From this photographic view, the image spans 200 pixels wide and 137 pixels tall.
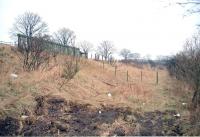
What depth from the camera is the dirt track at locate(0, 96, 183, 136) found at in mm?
11922

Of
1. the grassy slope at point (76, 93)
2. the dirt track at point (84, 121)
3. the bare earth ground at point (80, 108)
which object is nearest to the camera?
the dirt track at point (84, 121)

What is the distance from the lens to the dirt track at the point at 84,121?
1192cm

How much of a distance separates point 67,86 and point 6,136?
24.0ft

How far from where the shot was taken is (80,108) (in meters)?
15.0

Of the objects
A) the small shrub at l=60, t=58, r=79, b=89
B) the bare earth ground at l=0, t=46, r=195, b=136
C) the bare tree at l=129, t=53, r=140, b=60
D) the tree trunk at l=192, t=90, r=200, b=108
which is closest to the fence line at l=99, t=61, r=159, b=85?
the small shrub at l=60, t=58, r=79, b=89

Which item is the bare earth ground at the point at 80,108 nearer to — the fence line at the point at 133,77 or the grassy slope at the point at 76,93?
the grassy slope at the point at 76,93

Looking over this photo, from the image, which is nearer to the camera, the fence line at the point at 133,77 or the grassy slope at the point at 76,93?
the grassy slope at the point at 76,93

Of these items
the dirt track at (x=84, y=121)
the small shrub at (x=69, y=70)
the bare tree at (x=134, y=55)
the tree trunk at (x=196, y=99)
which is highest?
the bare tree at (x=134, y=55)

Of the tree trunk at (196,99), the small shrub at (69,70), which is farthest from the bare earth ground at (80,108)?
the tree trunk at (196,99)

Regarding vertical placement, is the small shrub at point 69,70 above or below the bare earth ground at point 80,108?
above

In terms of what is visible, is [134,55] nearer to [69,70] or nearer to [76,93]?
[69,70]

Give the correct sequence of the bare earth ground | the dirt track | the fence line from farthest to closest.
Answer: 1. the fence line
2. the bare earth ground
3. the dirt track

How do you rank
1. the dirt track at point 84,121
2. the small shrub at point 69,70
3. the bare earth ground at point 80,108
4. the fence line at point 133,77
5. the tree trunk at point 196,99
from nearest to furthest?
the dirt track at point 84,121 < the bare earth ground at point 80,108 < the tree trunk at point 196,99 < the small shrub at point 69,70 < the fence line at point 133,77

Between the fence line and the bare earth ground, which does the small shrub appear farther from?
the fence line
